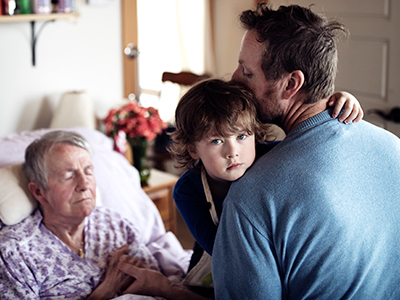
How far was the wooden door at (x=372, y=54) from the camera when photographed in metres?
2.47

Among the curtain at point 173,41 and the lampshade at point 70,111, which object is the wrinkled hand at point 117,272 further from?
the curtain at point 173,41

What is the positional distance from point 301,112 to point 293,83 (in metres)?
0.08

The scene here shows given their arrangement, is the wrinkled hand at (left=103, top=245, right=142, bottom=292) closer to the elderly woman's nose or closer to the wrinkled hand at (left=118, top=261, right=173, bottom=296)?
the wrinkled hand at (left=118, top=261, right=173, bottom=296)

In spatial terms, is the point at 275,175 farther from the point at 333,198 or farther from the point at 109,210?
the point at 109,210

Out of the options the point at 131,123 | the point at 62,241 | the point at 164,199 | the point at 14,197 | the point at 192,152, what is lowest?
the point at 164,199

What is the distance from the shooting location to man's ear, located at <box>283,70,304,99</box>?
106 centimetres

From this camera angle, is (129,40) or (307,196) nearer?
(307,196)

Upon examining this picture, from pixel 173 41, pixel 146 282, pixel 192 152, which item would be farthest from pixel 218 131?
pixel 173 41

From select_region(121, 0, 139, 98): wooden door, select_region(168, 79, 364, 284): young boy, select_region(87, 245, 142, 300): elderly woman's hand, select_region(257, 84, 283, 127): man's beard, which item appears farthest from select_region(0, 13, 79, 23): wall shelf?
select_region(257, 84, 283, 127): man's beard

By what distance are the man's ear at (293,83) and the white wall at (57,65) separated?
5.59ft

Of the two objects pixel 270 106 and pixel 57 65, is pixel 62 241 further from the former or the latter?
pixel 57 65

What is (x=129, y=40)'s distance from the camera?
278cm

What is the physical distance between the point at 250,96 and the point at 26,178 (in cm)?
98

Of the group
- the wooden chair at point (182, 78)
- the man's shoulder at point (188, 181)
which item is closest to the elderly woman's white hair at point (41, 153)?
the man's shoulder at point (188, 181)
